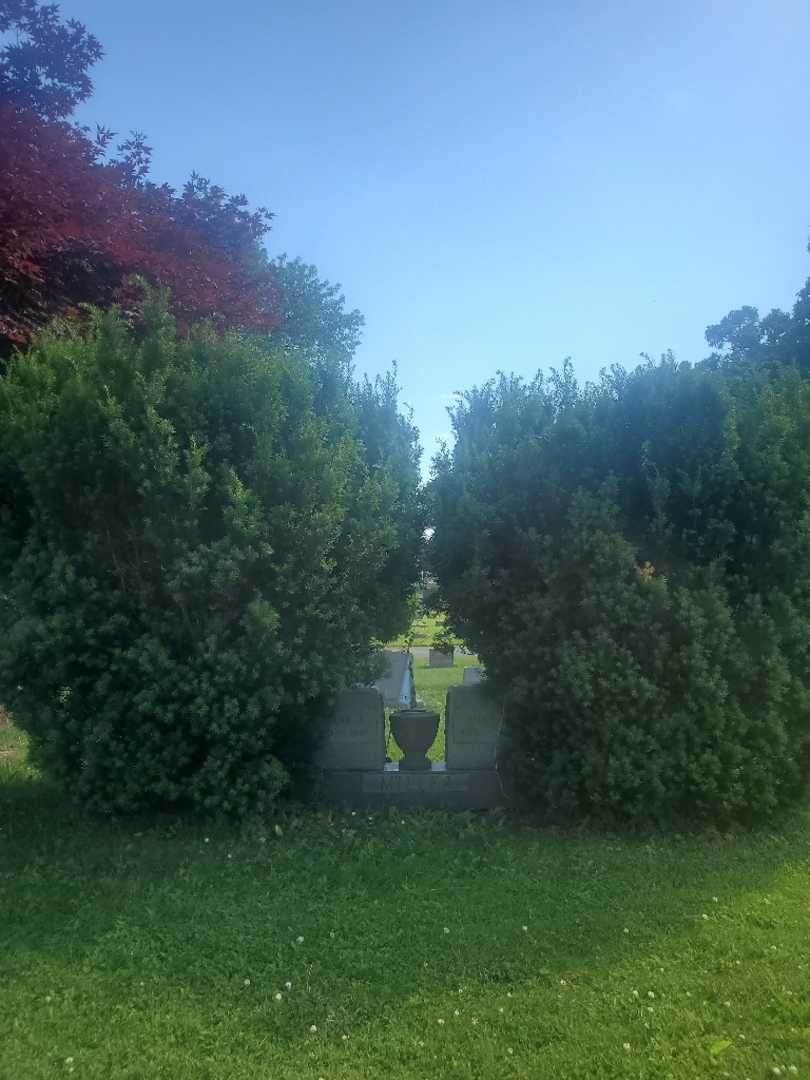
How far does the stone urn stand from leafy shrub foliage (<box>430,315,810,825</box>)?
729 mm

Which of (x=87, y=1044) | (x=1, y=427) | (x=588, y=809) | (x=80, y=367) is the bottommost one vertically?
(x=87, y=1044)

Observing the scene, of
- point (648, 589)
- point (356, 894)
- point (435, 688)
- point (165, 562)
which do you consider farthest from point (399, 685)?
point (356, 894)

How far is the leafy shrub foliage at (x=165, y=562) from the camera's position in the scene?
4.88m

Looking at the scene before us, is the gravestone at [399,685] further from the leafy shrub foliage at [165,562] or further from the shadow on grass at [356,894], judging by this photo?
the leafy shrub foliage at [165,562]

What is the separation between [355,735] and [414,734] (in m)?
0.46

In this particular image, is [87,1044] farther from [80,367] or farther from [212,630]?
[80,367]

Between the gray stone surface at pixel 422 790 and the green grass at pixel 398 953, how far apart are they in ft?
1.80

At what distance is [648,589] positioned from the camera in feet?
17.1

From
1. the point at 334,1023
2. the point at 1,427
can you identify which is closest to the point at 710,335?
the point at 1,427

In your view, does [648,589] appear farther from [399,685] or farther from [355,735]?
[399,685]

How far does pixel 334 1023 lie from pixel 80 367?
4.06 metres

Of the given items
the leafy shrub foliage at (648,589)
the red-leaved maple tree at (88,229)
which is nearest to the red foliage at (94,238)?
the red-leaved maple tree at (88,229)

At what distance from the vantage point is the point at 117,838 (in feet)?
17.1

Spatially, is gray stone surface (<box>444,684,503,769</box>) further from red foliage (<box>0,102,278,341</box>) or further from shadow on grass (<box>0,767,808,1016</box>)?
red foliage (<box>0,102,278,341</box>)
